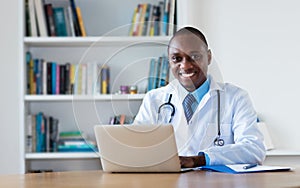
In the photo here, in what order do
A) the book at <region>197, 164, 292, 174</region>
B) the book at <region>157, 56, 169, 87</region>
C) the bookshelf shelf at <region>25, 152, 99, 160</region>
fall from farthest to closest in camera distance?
the bookshelf shelf at <region>25, 152, 99, 160</region> < the book at <region>157, 56, 169, 87</region> < the book at <region>197, 164, 292, 174</region>

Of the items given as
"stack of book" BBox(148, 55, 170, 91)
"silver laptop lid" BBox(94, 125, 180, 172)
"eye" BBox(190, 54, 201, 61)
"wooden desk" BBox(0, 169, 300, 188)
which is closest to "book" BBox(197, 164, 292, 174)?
"wooden desk" BBox(0, 169, 300, 188)

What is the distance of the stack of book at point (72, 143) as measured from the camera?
11.7 feet

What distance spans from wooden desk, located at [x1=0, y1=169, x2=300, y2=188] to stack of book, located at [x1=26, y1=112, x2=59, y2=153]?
5.63 feet

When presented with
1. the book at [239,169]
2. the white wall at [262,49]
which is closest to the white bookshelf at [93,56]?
the white wall at [262,49]

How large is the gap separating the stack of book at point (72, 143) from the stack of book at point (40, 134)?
4cm

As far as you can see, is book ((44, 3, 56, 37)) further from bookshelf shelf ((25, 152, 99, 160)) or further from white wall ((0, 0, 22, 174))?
bookshelf shelf ((25, 152, 99, 160))

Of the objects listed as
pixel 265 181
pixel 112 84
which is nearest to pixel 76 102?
pixel 265 181

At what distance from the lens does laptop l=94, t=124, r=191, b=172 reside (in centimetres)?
183

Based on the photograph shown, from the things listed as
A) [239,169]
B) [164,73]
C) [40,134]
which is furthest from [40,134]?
[239,169]

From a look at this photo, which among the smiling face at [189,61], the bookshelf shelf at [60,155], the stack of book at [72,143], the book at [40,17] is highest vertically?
the book at [40,17]

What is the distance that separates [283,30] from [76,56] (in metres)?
1.36

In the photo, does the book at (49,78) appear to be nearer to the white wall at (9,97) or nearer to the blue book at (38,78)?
the blue book at (38,78)

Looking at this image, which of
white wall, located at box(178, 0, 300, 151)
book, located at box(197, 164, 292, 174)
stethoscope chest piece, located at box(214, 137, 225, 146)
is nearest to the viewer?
book, located at box(197, 164, 292, 174)

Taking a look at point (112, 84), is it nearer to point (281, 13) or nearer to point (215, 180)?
point (281, 13)
